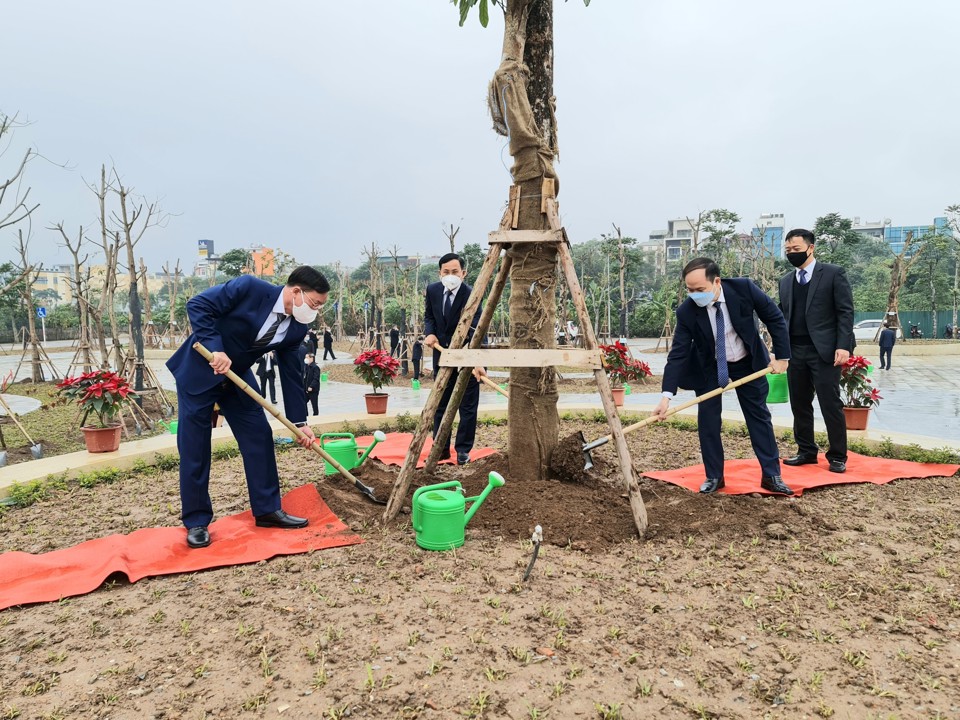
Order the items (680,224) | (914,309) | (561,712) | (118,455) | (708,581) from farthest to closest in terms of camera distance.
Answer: (680,224), (914,309), (118,455), (708,581), (561,712)

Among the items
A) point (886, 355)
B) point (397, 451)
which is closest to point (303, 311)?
point (397, 451)

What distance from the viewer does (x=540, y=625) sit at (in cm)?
230

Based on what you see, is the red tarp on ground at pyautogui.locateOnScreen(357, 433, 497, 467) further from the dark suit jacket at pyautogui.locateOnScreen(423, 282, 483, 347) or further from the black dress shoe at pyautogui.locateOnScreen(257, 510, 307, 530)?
the black dress shoe at pyautogui.locateOnScreen(257, 510, 307, 530)

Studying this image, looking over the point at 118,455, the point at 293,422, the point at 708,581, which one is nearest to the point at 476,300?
the point at 293,422

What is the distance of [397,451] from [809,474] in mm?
3337

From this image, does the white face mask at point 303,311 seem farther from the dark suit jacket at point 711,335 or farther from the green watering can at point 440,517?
the dark suit jacket at point 711,335

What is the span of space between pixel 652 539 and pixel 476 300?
1.65m

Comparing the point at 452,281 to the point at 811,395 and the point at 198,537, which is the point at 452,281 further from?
the point at 811,395

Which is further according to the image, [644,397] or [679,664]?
[644,397]

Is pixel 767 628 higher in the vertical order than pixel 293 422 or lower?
lower

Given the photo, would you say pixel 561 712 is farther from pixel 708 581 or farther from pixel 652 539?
pixel 652 539

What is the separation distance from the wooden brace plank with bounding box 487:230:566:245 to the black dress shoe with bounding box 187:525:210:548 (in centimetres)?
225

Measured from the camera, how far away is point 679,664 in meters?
2.06

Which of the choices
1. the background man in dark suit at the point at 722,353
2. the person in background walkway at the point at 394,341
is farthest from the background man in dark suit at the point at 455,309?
the person in background walkway at the point at 394,341
